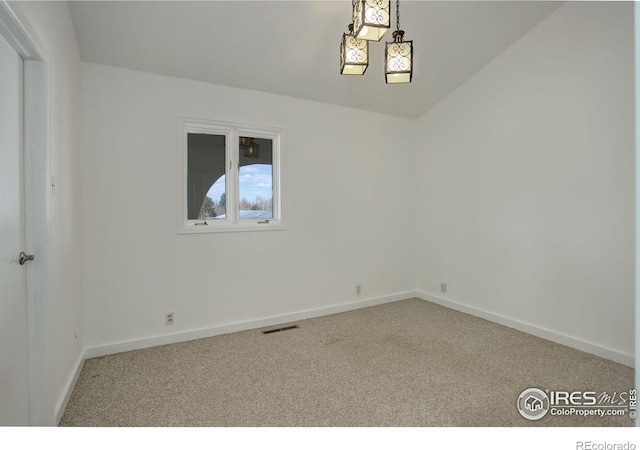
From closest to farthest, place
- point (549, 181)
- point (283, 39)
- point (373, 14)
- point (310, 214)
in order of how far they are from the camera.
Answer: point (373, 14), point (283, 39), point (549, 181), point (310, 214)

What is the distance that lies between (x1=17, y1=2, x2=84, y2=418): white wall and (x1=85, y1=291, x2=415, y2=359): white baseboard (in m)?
0.25

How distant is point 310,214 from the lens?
400cm

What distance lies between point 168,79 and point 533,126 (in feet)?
11.6

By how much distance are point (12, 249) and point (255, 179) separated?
7.71 ft

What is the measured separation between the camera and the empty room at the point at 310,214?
80.4 inches

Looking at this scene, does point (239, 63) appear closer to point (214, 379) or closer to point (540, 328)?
point (214, 379)

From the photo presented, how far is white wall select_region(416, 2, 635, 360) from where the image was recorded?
2869 millimetres

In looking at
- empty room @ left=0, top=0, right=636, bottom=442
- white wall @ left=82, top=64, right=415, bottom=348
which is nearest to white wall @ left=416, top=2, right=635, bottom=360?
empty room @ left=0, top=0, right=636, bottom=442

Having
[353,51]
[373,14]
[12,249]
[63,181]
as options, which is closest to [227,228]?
[63,181]

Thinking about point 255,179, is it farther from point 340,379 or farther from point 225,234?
point 340,379

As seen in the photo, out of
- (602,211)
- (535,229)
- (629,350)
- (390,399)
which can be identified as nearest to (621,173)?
(602,211)

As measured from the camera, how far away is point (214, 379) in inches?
100

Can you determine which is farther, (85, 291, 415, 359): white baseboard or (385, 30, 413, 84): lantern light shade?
(85, 291, 415, 359): white baseboard

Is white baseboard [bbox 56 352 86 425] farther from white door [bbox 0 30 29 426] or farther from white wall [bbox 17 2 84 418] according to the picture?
white door [bbox 0 30 29 426]
